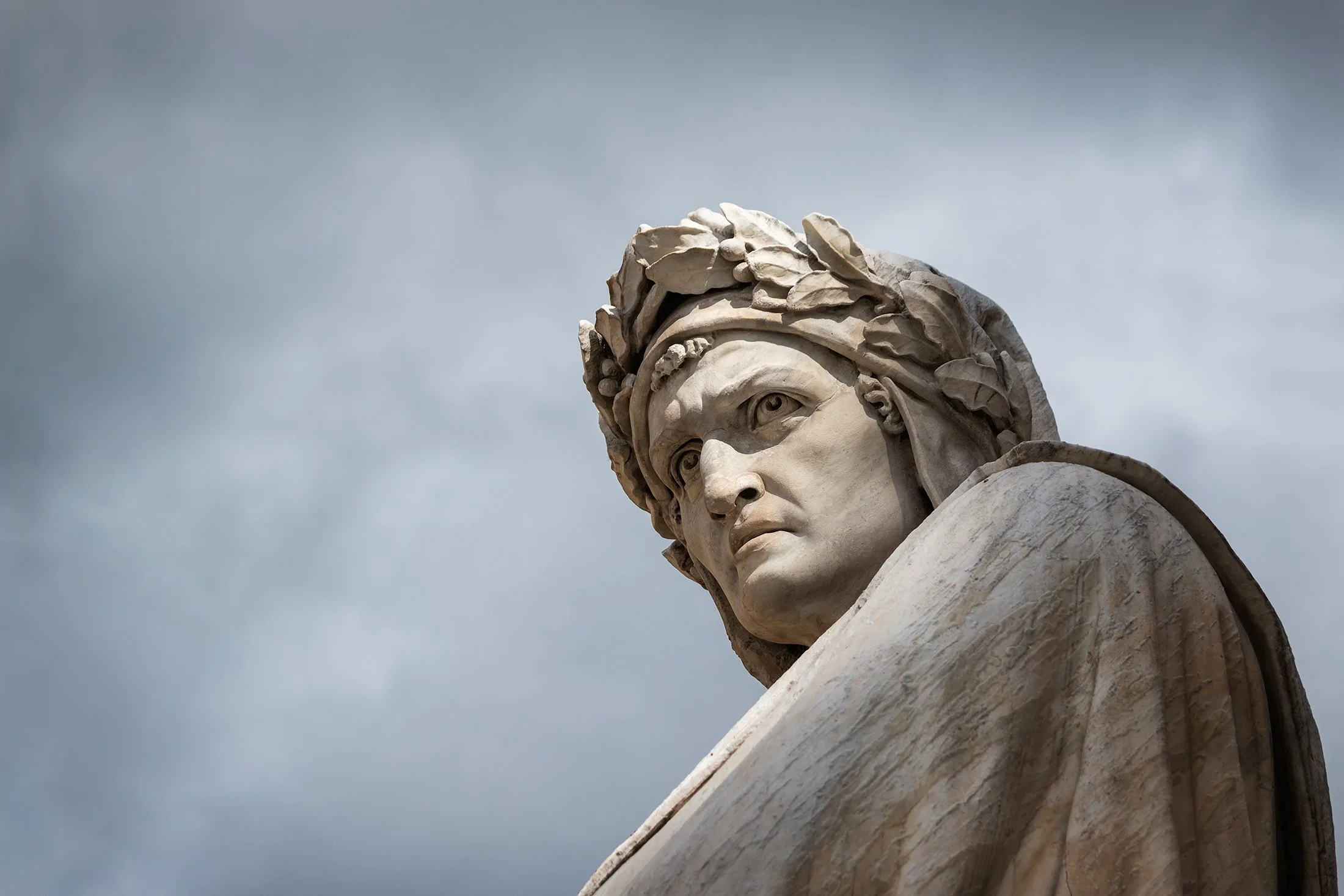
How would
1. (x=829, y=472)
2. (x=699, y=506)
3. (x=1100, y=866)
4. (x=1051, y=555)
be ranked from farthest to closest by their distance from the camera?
(x=699, y=506) < (x=829, y=472) < (x=1051, y=555) < (x=1100, y=866)

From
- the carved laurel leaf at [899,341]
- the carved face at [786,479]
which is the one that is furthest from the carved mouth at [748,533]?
the carved laurel leaf at [899,341]

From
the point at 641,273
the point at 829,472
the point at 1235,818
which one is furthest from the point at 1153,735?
the point at 641,273

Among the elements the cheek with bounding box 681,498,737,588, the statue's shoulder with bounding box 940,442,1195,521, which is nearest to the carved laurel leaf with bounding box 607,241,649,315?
the cheek with bounding box 681,498,737,588

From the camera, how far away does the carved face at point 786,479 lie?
596 cm

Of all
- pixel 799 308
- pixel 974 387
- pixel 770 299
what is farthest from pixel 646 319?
pixel 974 387

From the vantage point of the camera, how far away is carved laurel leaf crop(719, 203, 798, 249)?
6598 mm

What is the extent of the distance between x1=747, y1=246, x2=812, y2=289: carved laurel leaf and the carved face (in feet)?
0.61

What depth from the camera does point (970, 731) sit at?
14.5ft

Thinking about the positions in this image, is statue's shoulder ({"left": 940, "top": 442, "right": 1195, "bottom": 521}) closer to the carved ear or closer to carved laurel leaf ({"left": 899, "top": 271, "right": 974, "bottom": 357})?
carved laurel leaf ({"left": 899, "top": 271, "right": 974, "bottom": 357})

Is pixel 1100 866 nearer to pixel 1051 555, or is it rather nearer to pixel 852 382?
pixel 1051 555

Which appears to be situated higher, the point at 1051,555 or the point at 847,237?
the point at 847,237

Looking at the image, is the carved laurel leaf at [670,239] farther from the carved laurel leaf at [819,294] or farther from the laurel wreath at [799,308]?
the carved laurel leaf at [819,294]

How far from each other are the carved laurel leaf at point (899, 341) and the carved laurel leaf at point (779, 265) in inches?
12.5

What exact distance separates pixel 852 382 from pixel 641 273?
2.84ft
